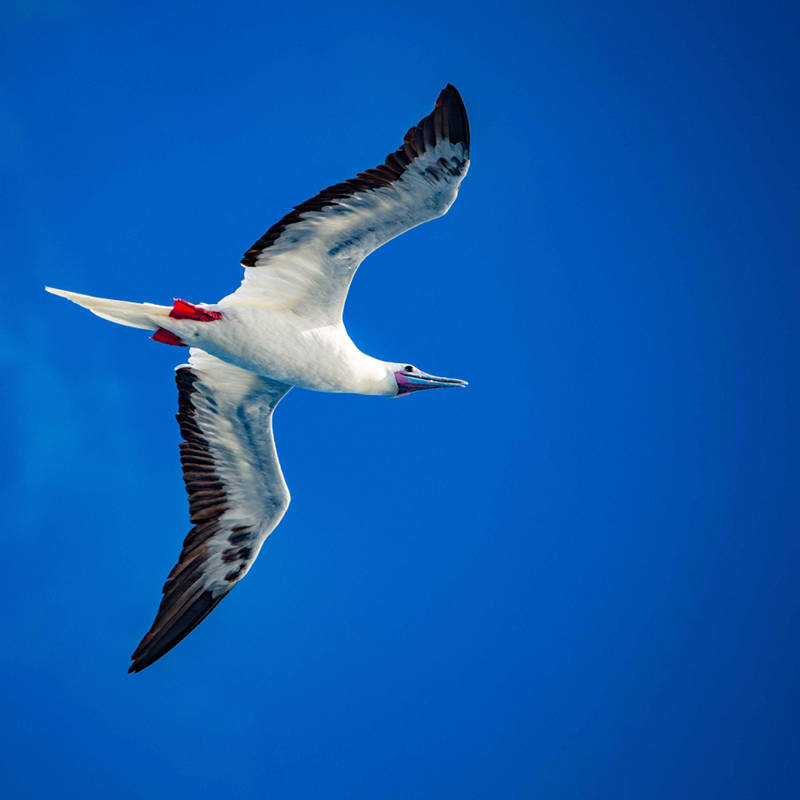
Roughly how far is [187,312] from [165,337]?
0.39 meters

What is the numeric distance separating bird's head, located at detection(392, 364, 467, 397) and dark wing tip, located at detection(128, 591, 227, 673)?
2768mm

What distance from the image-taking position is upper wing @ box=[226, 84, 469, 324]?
6301mm

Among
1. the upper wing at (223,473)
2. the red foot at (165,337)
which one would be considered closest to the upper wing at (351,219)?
the red foot at (165,337)

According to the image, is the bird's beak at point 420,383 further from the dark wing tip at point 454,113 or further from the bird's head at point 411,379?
the dark wing tip at point 454,113

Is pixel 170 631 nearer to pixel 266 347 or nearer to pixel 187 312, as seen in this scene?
pixel 266 347

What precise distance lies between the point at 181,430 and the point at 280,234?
7.93 ft

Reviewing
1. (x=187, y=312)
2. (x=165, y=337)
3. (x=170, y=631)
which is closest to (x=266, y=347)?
(x=187, y=312)

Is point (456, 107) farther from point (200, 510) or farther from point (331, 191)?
point (200, 510)

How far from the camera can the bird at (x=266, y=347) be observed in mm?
6410

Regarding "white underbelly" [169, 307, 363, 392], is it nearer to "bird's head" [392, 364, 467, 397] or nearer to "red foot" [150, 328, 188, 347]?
"red foot" [150, 328, 188, 347]

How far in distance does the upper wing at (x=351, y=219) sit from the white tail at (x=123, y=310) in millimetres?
732

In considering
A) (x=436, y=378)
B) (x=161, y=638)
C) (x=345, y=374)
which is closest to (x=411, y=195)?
(x=345, y=374)

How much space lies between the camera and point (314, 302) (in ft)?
24.4

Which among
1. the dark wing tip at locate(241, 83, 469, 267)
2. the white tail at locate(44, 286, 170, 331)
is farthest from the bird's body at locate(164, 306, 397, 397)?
the dark wing tip at locate(241, 83, 469, 267)
